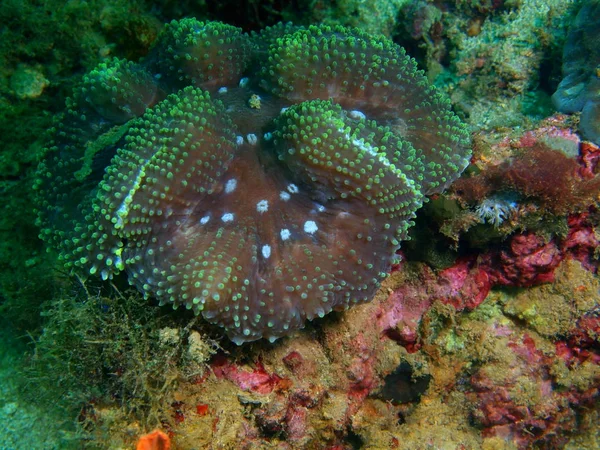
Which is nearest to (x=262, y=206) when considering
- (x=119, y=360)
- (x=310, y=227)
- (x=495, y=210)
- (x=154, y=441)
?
(x=310, y=227)

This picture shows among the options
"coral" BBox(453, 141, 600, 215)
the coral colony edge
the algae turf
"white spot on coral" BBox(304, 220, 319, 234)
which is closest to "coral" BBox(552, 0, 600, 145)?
"coral" BBox(453, 141, 600, 215)

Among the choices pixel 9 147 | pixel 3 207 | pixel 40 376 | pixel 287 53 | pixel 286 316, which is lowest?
pixel 40 376

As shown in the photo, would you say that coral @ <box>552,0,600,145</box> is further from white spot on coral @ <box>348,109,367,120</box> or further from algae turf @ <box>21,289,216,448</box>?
algae turf @ <box>21,289,216,448</box>

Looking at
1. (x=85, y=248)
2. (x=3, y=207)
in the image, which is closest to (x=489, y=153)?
(x=85, y=248)

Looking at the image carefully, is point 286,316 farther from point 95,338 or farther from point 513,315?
point 513,315

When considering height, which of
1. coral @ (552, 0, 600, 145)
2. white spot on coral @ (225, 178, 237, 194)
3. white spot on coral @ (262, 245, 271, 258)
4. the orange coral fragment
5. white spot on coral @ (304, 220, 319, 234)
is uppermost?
coral @ (552, 0, 600, 145)

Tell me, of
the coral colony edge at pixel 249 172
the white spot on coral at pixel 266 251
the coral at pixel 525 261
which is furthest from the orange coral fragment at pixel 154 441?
the coral at pixel 525 261

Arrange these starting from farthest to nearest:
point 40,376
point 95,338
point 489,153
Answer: point 489,153 → point 40,376 → point 95,338
